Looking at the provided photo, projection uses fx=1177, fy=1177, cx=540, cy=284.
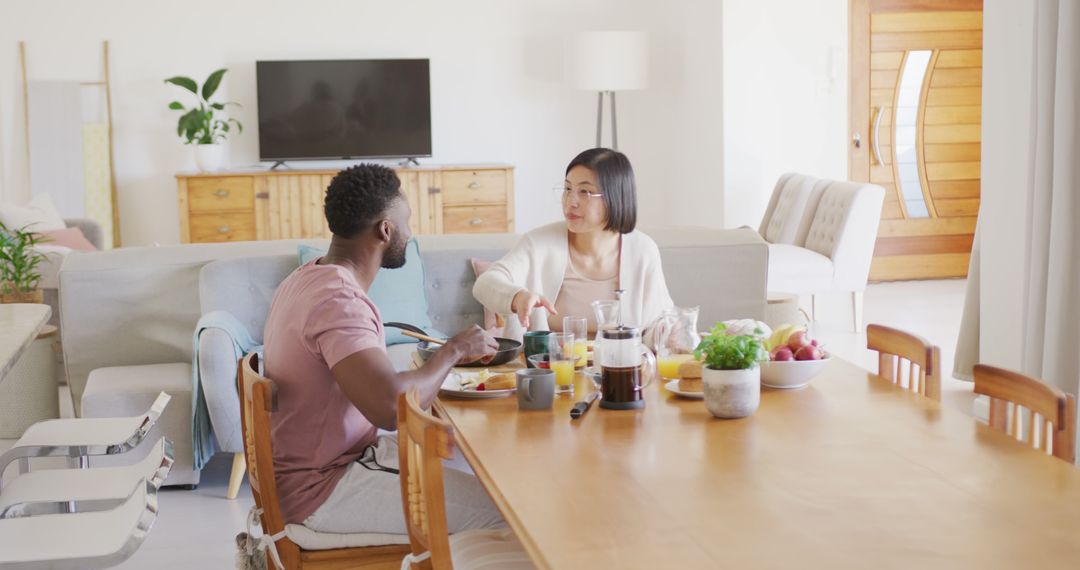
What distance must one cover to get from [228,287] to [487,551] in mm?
2433

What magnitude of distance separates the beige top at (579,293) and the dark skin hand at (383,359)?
25.2 inches

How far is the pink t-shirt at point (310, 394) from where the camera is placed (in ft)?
7.47

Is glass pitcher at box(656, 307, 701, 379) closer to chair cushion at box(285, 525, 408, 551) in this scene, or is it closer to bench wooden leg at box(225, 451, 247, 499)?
chair cushion at box(285, 525, 408, 551)

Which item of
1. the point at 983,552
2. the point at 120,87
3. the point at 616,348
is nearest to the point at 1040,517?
the point at 983,552

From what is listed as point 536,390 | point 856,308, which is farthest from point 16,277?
point 856,308

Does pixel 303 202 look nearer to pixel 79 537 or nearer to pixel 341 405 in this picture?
pixel 341 405

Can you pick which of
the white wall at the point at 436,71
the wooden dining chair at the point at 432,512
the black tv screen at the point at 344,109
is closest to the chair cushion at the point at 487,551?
the wooden dining chair at the point at 432,512

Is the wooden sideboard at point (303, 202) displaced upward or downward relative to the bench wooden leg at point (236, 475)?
upward

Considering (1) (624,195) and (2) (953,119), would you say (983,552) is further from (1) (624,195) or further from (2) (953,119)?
(2) (953,119)

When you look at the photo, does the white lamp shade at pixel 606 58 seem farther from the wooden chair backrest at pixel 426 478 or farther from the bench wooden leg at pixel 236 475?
the wooden chair backrest at pixel 426 478

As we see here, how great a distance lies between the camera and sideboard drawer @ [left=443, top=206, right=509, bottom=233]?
8.22 metres

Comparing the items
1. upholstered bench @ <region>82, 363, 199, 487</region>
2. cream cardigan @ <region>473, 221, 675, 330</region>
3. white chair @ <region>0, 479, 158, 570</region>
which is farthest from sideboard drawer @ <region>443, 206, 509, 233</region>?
white chair @ <region>0, 479, 158, 570</region>

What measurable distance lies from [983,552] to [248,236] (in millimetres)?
7015

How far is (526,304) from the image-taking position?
291 centimetres
